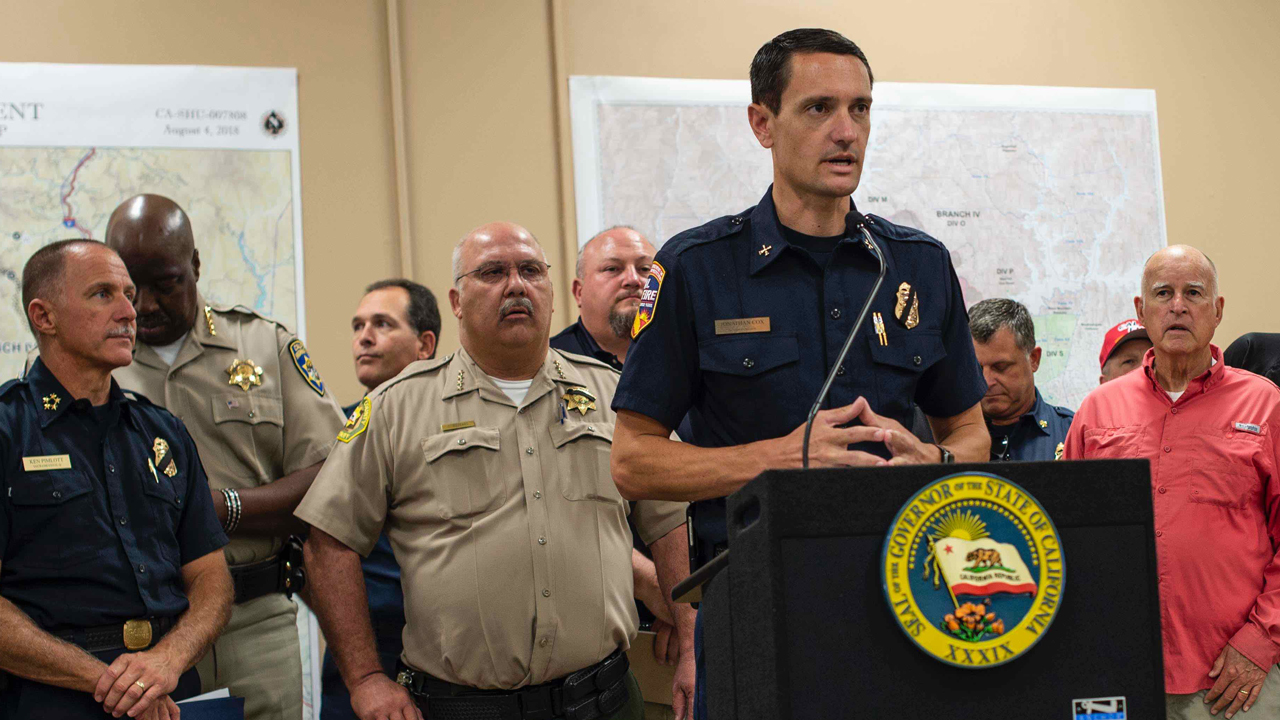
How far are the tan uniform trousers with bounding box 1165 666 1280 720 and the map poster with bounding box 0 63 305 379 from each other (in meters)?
2.60

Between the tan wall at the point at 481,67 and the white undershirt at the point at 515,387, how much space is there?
1.18 metres

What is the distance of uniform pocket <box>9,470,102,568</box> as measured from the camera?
2.00m

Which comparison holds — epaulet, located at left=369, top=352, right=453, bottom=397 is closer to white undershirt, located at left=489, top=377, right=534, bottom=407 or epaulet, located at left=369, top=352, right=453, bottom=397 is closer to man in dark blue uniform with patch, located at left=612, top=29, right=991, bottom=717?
white undershirt, located at left=489, top=377, right=534, bottom=407

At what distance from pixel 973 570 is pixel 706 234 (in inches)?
31.1

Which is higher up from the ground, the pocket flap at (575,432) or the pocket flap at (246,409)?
the pocket flap at (246,409)

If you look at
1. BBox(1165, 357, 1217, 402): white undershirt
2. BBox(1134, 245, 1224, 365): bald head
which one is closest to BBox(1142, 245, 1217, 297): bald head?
BBox(1134, 245, 1224, 365): bald head

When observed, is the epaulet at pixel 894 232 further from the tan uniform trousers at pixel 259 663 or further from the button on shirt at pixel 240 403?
the tan uniform trousers at pixel 259 663

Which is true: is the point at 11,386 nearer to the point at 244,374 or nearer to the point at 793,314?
the point at 244,374

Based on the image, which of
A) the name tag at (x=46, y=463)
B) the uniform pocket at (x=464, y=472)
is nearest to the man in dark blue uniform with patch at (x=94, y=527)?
the name tag at (x=46, y=463)

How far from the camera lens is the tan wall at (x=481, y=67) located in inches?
137

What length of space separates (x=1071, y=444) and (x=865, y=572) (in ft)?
7.11

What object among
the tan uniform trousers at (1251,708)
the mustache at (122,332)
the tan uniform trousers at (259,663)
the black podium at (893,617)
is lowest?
the tan uniform trousers at (1251,708)

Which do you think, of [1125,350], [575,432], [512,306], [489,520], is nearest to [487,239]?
[512,306]

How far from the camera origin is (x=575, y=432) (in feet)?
7.75
